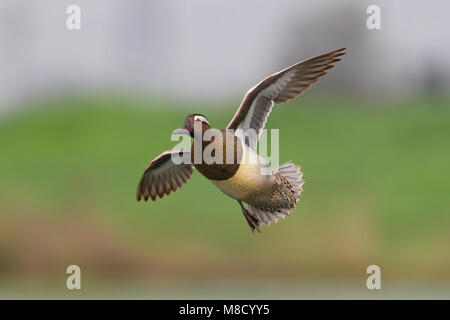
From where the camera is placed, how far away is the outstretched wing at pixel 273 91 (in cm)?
309

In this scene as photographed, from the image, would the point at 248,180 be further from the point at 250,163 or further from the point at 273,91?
the point at 273,91

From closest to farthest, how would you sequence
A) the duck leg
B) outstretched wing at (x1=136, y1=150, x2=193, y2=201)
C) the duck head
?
the duck head
the duck leg
outstretched wing at (x1=136, y1=150, x2=193, y2=201)

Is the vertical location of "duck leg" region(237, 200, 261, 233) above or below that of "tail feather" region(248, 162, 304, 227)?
below

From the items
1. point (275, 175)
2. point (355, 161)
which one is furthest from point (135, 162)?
point (275, 175)

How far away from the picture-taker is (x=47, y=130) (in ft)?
39.9

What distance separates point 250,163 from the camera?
2930mm

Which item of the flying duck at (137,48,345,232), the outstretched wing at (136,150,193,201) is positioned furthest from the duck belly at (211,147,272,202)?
the outstretched wing at (136,150,193,201)

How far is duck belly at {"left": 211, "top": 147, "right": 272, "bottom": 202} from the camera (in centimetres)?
289

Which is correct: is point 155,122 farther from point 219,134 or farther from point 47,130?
point 219,134

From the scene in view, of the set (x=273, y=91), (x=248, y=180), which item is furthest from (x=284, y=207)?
(x=273, y=91)

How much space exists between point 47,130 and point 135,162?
2.29 m

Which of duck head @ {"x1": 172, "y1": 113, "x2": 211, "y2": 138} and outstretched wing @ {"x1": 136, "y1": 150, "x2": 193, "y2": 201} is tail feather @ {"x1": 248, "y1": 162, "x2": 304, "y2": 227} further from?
duck head @ {"x1": 172, "y1": 113, "x2": 211, "y2": 138}

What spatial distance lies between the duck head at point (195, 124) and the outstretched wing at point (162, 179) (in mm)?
467

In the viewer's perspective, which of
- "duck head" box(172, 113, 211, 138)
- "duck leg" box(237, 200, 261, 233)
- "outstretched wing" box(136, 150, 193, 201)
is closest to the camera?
"duck head" box(172, 113, 211, 138)
